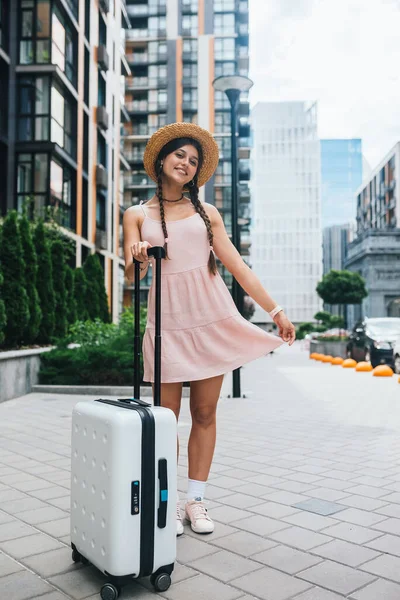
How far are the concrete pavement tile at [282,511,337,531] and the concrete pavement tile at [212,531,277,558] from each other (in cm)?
35

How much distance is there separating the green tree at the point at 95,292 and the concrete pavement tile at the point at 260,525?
16.6m

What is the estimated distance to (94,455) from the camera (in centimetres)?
266

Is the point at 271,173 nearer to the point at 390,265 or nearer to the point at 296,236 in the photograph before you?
the point at 296,236

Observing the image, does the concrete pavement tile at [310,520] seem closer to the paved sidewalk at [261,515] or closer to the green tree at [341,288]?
the paved sidewalk at [261,515]

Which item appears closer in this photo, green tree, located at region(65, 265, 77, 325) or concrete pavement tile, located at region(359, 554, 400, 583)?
concrete pavement tile, located at region(359, 554, 400, 583)

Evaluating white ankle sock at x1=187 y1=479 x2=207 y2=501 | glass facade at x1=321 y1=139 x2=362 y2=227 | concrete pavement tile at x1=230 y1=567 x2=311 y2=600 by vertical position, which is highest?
glass facade at x1=321 y1=139 x2=362 y2=227

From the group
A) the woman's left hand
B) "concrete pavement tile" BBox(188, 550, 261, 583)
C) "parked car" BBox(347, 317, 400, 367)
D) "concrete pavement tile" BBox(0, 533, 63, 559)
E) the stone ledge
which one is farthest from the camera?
"parked car" BBox(347, 317, 400, 367)

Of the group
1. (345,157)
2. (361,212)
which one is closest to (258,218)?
(361,212)

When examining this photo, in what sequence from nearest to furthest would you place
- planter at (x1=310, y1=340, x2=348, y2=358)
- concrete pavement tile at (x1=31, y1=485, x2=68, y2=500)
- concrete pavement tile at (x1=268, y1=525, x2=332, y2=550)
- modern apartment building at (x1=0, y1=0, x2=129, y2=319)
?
1. concrete pavement tile at (x1=268, y1=525, x2=332, y2=550)
2. concrete pavement tile at (x1=31, y1=485, x2=68, y2=500)
3. modern apartment building at (x1=0, y1=0, x2=129, y2=319)
4. planter at (x1=310, y1=340, x2=348, y2=358)

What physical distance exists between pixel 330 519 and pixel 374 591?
107 centimetres

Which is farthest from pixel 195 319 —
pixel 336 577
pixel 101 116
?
pixel 101 116

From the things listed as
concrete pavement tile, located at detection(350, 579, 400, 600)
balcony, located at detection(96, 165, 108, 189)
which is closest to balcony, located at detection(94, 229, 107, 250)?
balcony, located at detection(96, 165, 108, 189)

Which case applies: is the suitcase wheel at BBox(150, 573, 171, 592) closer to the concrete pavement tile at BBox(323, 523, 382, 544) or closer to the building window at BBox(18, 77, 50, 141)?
the concrete pavement tile at BBox(323, 523, 382, 544)

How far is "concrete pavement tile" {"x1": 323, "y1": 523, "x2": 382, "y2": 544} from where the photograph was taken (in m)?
3.32
